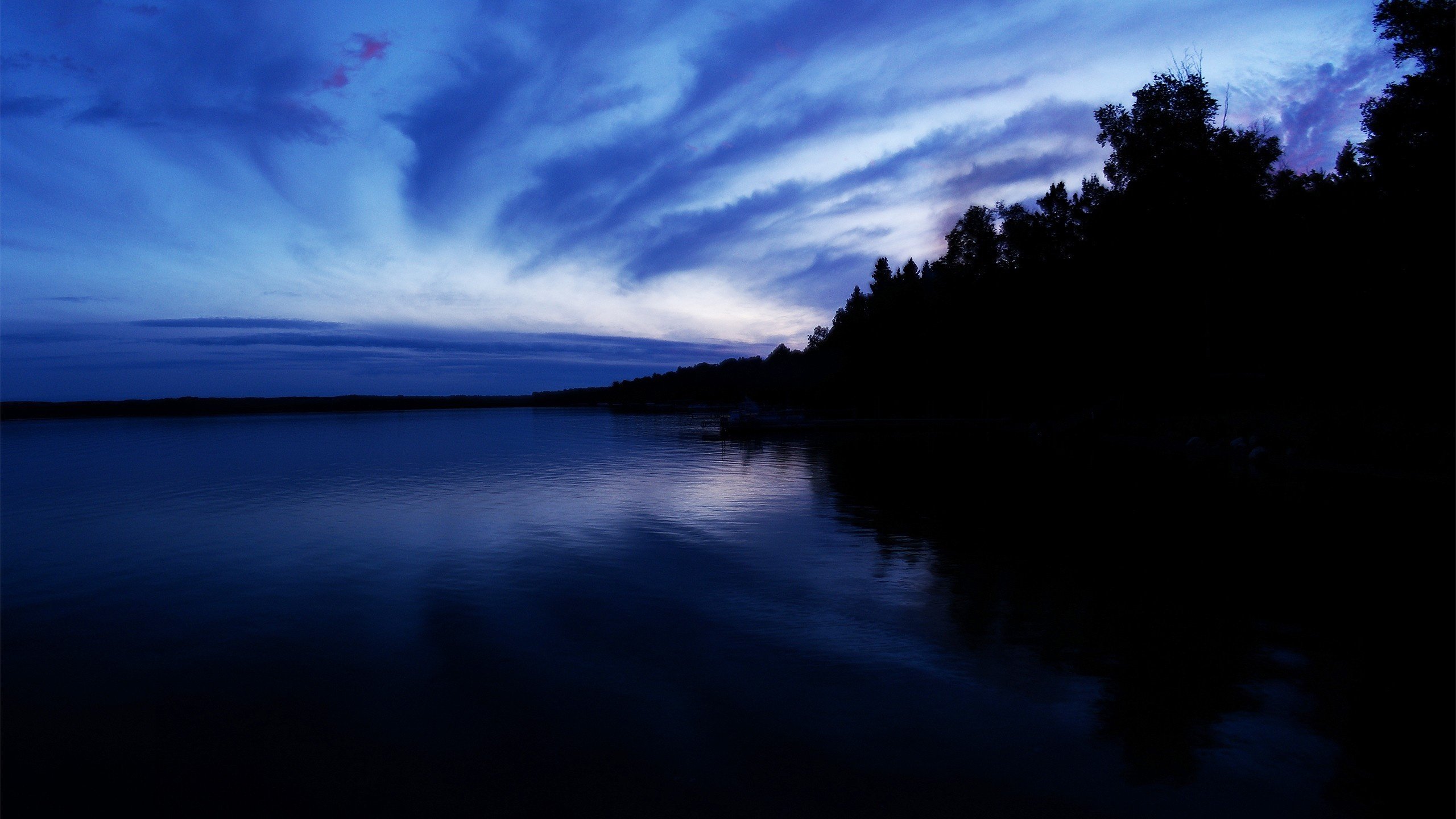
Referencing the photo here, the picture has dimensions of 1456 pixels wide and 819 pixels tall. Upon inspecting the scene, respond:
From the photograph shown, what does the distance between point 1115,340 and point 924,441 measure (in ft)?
45.4

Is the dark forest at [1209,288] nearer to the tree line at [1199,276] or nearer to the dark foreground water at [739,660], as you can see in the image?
the tree line at [1199,276]

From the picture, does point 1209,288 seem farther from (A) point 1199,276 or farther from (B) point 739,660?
(B) point 739,660

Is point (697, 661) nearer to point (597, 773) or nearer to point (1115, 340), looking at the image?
point (597, 773)

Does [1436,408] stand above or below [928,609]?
above

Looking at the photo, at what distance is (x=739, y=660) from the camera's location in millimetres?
7438

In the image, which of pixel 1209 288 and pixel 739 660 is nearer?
pixel 739 660

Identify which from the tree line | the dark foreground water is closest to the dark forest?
the tree line

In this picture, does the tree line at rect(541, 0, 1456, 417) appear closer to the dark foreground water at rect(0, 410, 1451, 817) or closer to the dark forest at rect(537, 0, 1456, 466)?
the dark forest at rect(537, 0, 1456, 466)

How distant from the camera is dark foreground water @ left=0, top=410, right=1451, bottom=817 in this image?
16.7 feet

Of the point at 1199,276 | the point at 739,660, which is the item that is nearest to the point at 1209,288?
the point at 1199,276

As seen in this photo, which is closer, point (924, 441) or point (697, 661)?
point (697, 661)

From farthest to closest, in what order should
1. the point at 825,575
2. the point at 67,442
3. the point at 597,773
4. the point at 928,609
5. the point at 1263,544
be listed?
the point at 67,442, the point at 1263,544, the point at 825,575, the point at 928,609, the point at 597,773

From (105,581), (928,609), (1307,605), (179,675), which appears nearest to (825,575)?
(928,609)

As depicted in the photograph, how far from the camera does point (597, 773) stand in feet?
17.1
